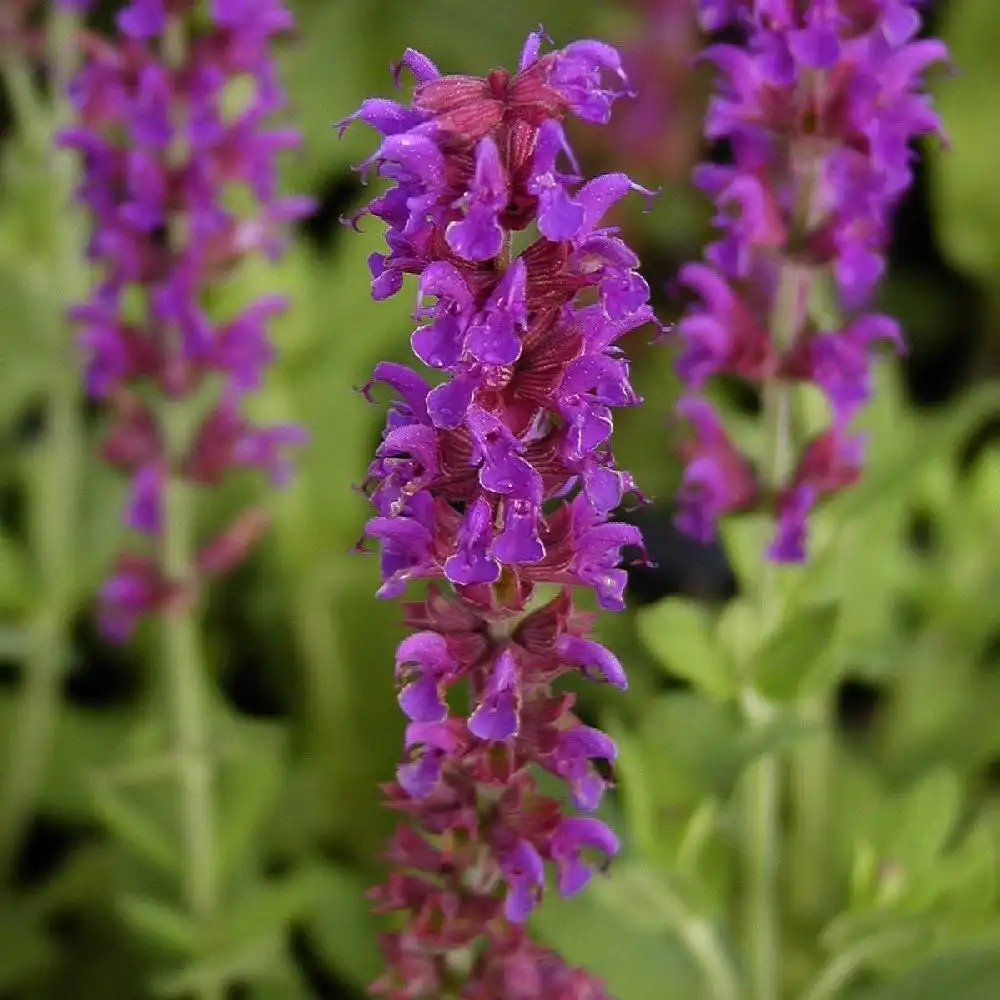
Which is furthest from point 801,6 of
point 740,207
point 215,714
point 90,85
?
point 215,714

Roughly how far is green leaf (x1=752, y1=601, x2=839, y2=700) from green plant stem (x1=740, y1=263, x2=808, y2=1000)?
0.15 feet

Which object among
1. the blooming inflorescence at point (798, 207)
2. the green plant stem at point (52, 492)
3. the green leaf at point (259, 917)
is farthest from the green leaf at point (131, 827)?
the blooming inflorescence at point (798, 207)

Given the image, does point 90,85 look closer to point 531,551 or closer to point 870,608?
point 531,551

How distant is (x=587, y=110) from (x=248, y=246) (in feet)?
4.26

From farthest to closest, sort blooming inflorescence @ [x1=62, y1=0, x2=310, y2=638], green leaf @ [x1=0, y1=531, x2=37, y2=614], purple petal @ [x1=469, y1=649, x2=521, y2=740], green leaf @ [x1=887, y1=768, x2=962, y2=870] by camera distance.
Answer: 1. green leaf @ [x1=0, y1=531, x2=37, y2=614]
2. blooming inflorescence @ [x1=62, y1=0, x2=310, y2=638]
3. green leaf @ [x1=887, y1=768, x2=962, y2=870]
4. purple petal @ [x1=469, y1=649, x2=521, y2=740]

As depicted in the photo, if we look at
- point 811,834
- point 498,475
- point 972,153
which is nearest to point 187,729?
point 811,834

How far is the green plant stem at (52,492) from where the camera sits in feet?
9.48

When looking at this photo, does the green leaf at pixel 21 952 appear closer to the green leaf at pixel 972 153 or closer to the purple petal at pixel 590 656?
the purple petal at pixel 590 656

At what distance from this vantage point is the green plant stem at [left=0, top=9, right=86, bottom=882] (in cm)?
289

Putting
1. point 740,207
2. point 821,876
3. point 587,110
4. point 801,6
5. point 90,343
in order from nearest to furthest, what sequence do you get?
point 587,110 → point 801,6 → point 740,207 → point 90,343 → point 821,876

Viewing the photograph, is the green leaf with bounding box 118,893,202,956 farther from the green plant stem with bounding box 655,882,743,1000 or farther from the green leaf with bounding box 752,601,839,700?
the green leaf with bounding box 752,601,839,700

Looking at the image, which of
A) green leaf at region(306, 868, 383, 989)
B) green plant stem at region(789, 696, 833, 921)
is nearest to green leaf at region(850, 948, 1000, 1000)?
green plant stem at region(789, 696, 833, 921)

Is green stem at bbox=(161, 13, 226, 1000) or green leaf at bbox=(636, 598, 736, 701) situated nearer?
green leaf at bbox=(636, 598, 736, 701)

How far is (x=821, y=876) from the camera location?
2.75 meters
